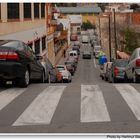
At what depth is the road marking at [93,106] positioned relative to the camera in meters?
8.70

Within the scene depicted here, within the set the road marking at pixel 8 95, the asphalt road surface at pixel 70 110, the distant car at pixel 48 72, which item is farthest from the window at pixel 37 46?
the asphalt road surface at pixel 70 110

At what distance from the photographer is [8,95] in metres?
12.0

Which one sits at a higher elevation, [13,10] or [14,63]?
[13,10]

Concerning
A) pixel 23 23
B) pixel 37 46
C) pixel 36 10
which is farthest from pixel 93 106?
pixel 36 10

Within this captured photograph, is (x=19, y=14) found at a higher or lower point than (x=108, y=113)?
higher

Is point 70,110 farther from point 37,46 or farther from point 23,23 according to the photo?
point 37,46

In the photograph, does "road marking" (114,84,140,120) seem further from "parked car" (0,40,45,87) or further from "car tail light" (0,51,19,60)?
"car tail light" (0,51,19,60)

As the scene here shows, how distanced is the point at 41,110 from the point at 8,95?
8.58ft

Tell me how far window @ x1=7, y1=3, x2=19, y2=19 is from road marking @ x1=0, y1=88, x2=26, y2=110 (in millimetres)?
24598

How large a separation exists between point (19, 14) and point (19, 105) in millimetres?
31004

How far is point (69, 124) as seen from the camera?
26.9 ft

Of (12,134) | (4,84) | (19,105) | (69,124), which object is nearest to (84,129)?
(69,124)

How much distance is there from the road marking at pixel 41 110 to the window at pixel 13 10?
83.9 feet

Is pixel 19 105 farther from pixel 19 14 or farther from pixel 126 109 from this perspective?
pixel 19 14
